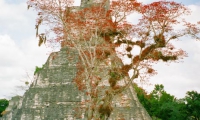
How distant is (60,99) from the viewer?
46.8ft

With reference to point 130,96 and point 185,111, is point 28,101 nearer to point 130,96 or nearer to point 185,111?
point 130,96

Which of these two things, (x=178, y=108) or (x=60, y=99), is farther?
(x=178, y=108)

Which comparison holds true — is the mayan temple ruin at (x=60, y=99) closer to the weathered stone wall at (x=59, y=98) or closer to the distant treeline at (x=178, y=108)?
the weathered stone wall at (x=59, y=98)

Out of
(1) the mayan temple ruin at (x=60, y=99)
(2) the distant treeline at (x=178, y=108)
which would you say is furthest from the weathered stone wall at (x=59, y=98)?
(2) the distant treeline at (x=178, y=108)

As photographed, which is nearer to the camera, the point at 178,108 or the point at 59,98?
the point at 59,98

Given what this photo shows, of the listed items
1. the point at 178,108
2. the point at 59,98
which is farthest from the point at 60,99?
the point at 178,108

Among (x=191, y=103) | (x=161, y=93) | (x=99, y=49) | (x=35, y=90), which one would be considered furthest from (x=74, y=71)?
(x=161, y=93)

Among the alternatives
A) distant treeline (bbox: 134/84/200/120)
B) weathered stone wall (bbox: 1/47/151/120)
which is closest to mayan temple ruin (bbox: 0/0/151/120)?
weathered stone wall (bbox: 1/47/151/120)

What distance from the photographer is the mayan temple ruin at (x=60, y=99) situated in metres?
13.7

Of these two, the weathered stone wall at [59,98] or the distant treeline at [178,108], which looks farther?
the distant treeline at [178,108]

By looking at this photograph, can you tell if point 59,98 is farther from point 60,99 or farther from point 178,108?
point 178,108

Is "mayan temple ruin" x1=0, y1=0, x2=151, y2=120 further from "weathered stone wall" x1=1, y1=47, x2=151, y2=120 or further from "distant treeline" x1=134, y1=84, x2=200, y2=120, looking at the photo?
"distant treeline" x1=134, y1=84, x2=200, y2=120

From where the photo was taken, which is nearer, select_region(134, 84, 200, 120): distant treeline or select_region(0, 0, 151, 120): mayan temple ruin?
select_region(0, 0, 151, 120): mayan temple ruin

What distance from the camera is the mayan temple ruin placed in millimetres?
13734
